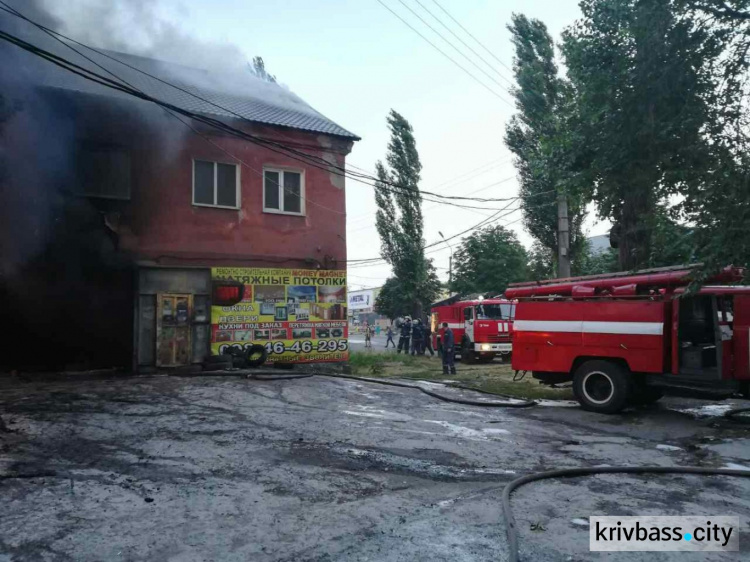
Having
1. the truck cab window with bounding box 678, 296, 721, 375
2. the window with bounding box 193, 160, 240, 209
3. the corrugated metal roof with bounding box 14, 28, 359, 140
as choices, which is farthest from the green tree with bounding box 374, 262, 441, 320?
the truck cab window with bounding box 678, 296, 721, 375

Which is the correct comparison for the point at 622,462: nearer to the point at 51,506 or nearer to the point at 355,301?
the point at 51,506

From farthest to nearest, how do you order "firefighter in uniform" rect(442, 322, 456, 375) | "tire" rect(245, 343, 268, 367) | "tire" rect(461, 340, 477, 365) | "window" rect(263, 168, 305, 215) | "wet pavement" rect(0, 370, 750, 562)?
"tire" rect(461, 340, 477, 365) → "firefighter in uniform" rect(442, 322, 456, 375) → "window" rect(263, 168, 305, 215) → "tire" rect(245, 343, 268, 367) → "wet pavement" rect(0, 370, 750, 562)

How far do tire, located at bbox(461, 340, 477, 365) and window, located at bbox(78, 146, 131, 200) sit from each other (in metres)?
13.5

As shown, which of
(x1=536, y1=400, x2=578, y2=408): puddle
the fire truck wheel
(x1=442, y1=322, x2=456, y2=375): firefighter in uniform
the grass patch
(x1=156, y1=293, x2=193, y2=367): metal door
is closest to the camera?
the fire truck wheel

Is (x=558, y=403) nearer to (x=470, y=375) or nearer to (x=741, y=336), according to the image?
(x=741, y=336)

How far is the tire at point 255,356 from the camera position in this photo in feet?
47.4

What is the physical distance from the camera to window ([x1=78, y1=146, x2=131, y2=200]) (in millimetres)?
13102

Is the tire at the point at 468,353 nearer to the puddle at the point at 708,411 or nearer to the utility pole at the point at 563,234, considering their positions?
the utility pole at the point at 563,234

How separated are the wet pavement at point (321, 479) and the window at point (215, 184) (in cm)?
678

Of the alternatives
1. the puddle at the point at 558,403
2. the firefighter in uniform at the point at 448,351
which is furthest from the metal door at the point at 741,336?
the firefighter in uniform at the point at 448,351

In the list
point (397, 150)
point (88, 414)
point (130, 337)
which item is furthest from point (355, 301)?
point (88, 414)

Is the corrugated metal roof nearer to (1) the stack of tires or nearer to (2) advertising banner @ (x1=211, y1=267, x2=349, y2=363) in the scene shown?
(2) advertising banner @ (x1=211, y1=267, x2=349, y2=363)

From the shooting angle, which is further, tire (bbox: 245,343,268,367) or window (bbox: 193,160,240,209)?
window (bbox: 193,160,240,209)

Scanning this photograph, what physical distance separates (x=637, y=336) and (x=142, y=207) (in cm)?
1181
